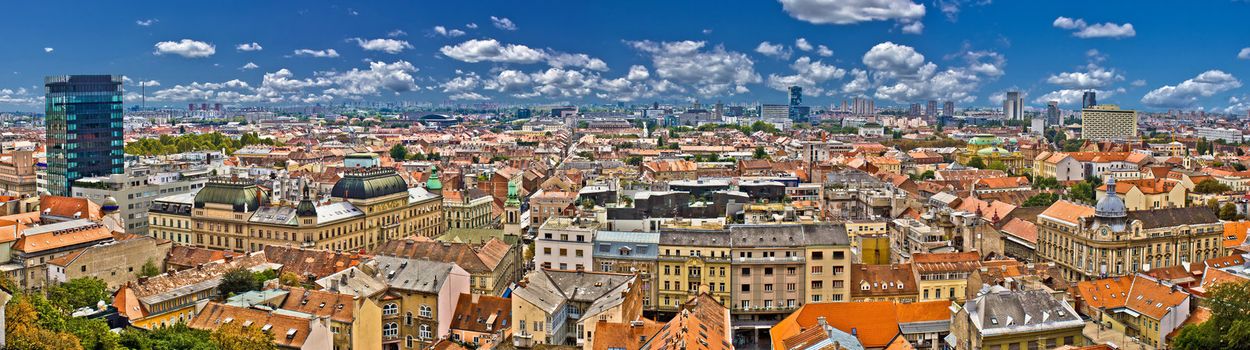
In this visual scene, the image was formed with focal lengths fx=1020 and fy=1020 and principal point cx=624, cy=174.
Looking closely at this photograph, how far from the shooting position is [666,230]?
66312mm

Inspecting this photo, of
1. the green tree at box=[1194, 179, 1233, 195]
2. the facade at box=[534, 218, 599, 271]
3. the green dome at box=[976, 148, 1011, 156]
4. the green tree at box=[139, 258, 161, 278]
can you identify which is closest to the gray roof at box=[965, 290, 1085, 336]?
the facade at box=[534, 218, 599, 271]

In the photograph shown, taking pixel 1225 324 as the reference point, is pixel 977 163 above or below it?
above

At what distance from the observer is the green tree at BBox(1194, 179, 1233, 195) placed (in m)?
113

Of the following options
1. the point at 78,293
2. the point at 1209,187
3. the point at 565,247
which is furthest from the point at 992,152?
the point at 78,293

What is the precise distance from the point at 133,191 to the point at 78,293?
4302cm

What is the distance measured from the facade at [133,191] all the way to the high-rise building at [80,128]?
17.9m

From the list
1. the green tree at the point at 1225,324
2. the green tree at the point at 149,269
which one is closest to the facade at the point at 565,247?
the green tree at the point at 149,269

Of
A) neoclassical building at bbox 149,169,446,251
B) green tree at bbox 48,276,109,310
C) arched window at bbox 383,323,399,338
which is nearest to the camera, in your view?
green tree at bbox 48,276,109,310

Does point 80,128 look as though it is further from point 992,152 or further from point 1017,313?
point 992,152

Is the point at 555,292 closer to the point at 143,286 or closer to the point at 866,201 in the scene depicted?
the point at 143,286

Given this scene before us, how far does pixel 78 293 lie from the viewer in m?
54.7

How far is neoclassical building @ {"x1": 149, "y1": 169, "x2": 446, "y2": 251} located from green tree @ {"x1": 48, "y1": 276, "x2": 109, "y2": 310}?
22471 millimetres

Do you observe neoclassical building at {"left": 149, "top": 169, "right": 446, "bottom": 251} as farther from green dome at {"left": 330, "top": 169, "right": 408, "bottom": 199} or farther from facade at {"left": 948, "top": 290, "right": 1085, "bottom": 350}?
facade at {"left": 948, "top": 290, "right": 1085, "bottom": 350}

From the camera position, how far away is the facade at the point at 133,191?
307 ft
